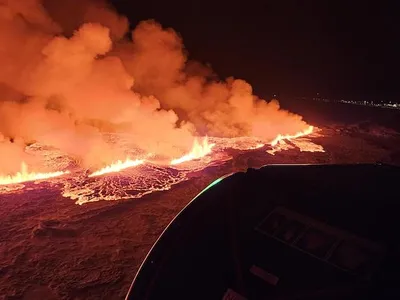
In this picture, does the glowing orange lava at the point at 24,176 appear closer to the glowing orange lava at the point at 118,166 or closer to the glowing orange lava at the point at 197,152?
the glowing orange lava at the point at 118,166

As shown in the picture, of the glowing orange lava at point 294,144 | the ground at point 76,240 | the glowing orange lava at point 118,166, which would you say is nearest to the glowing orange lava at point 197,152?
the glowing orange lava at point 118,166

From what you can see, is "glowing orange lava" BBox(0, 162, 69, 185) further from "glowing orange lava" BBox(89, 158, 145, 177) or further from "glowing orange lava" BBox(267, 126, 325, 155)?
"glowing orange lava" BBox(267, 126, 325, 155)

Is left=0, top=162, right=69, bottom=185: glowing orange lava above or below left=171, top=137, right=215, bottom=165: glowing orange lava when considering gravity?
below

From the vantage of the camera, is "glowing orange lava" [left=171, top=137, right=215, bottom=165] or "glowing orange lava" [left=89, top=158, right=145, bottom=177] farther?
"glowing orange lava" [left=171, top=137, right=215, bottom=165]

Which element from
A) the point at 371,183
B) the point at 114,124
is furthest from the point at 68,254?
the point at 114,124

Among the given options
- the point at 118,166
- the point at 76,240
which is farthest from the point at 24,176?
the point at 76,240

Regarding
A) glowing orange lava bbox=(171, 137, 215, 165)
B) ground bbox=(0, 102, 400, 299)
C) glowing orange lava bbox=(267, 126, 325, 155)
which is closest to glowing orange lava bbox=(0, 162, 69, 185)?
ground bbox=(0, 102, 400, 299)
